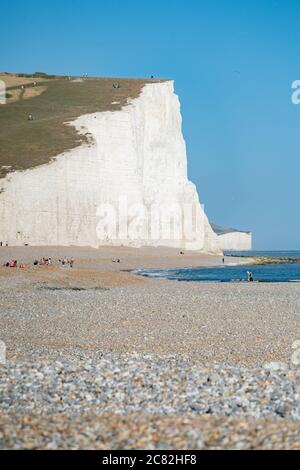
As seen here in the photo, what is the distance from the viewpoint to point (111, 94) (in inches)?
2714

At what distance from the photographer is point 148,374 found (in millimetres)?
7945

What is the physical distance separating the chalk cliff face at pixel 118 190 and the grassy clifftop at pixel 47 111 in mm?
1560

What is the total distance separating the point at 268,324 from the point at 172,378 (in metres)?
6.78

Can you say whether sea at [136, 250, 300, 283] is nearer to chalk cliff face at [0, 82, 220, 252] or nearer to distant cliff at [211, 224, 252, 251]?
chalk cliff face at [0, 82, 220, 252]

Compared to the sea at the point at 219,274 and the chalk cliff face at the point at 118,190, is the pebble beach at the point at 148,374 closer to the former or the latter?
the sea at the point at 219,274

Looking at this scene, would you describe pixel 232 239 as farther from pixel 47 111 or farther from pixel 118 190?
pixel 118 190

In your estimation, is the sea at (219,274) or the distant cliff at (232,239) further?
the distant cliff at (232,239)

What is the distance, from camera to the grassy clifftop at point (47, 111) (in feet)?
178

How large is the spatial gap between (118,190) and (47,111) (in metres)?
15.4

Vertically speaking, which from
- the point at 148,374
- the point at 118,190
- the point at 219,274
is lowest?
the point at 219,274

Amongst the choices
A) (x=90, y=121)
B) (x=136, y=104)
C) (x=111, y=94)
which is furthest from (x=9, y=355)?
(x=111, y=94)

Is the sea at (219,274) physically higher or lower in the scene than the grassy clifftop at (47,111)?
lower

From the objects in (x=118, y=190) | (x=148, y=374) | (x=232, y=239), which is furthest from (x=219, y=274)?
(x=232, y=239)

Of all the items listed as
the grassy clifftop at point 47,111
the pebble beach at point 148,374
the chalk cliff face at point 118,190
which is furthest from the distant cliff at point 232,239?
the pebble beach at point 148,374
